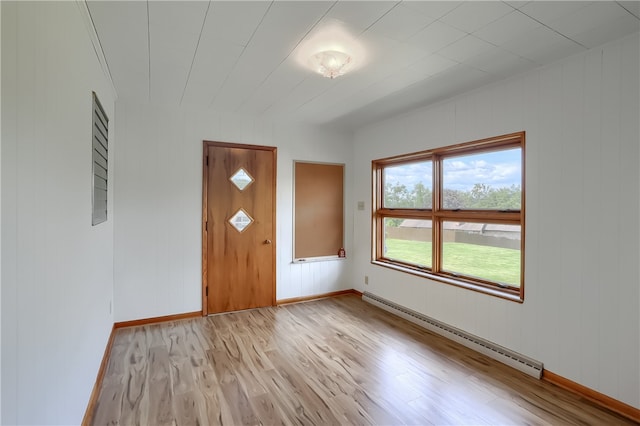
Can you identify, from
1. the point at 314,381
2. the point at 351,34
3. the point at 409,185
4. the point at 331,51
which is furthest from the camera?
the point at 409,185

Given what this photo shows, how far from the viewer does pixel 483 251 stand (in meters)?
3.12

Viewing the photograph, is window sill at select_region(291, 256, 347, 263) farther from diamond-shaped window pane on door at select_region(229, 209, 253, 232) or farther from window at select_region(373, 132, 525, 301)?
diamond-shaped window pane on door at select_region(229, 209, 253, 232)

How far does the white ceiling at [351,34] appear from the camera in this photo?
5.94 ft

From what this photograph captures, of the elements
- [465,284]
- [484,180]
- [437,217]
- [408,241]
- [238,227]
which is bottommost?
[465,284]

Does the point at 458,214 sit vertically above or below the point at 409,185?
below

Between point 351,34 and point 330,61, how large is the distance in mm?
279

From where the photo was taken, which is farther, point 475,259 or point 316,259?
point 316,259

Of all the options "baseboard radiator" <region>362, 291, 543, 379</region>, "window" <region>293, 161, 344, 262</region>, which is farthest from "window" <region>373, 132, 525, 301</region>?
"window" <region>293, 161, 344, 262</region>

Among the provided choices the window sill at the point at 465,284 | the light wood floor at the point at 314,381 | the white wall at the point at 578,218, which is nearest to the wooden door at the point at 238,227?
the light wood floor at the point at 314,381

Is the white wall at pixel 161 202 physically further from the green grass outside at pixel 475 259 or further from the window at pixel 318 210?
the green grass outside at pixel 475 259

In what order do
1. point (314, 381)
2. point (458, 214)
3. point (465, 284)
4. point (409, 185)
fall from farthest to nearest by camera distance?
point (409, 185), point (458, 214), point (465, 284), point (314, 381)

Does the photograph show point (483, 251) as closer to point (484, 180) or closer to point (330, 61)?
point (484, 180)

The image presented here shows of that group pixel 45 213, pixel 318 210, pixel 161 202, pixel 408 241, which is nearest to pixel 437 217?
pixel 408 241

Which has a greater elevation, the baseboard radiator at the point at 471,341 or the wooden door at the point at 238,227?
the wooden door at the point at 238,227
